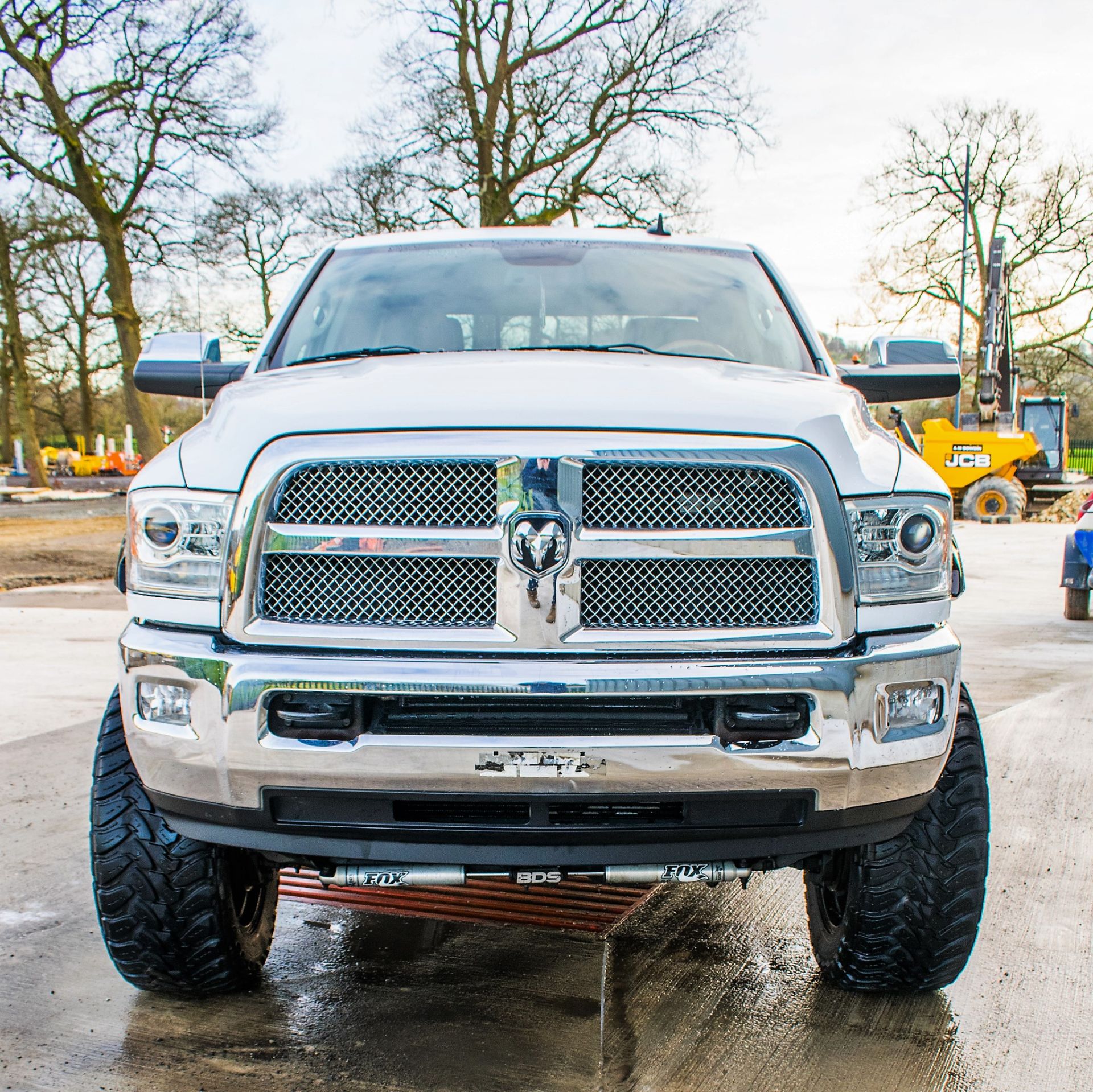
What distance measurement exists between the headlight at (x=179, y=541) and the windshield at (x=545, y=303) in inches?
40.6

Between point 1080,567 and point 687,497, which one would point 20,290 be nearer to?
point 1080,567

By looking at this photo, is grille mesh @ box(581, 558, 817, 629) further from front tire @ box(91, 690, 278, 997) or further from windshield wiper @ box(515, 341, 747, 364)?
front tire @ box(91, 690, 278, 997)

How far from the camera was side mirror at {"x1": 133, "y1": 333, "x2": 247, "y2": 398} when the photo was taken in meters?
3.55

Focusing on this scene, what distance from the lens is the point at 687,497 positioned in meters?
2.25

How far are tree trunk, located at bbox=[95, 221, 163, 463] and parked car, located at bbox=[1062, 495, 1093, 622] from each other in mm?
17174

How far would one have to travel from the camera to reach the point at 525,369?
257 cm

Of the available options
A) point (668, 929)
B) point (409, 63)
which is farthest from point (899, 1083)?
point (409, 63)

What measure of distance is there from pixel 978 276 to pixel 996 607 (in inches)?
1175

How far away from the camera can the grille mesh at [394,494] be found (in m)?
2.22

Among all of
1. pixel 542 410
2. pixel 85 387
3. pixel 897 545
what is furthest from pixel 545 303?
pixel 85 387

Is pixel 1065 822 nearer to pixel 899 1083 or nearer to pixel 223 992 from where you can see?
pixel 899 1083

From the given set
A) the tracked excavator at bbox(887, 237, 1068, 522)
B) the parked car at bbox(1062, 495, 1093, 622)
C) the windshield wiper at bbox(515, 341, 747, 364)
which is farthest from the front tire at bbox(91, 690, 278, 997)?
the tracked excavator at bbox(887, 237, 1068, 522)

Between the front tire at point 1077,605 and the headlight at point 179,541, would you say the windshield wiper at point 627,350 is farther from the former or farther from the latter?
the front tire at point 1077,605

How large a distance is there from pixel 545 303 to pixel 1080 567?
6871 mm
